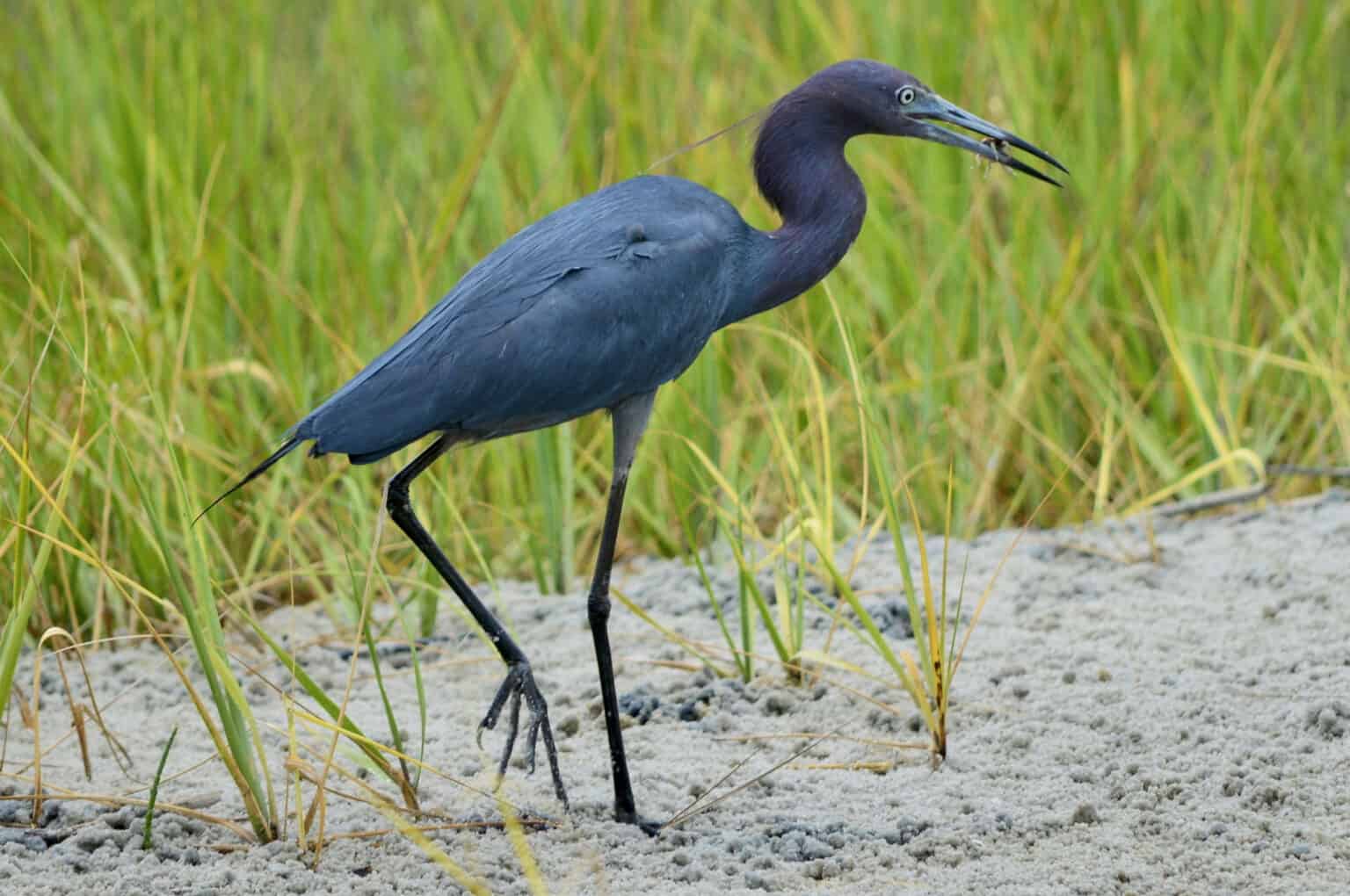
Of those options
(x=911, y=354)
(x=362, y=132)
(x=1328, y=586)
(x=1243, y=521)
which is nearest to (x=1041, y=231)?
(x=911, y=354)

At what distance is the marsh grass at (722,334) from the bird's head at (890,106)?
19.9 inches

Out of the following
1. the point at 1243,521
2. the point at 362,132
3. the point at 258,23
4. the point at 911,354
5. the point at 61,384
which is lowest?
the point at 1243,521

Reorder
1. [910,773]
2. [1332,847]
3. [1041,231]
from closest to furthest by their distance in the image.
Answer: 1. [1332,847]
2. [910,773]
3. [1041,231]

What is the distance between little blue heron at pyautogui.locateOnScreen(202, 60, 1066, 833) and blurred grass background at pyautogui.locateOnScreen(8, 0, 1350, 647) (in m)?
0.46

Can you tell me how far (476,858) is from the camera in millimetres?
2248

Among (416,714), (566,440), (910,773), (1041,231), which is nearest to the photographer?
(910,773)

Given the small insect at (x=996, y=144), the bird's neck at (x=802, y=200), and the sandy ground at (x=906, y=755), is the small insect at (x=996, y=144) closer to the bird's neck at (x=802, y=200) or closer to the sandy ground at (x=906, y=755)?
the bird's neck at (x=802, y=200)

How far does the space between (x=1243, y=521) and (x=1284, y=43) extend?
67.2 inches

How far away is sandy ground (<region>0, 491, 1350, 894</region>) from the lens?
218cm

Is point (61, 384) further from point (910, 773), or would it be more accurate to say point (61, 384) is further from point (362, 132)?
point (910, 773)

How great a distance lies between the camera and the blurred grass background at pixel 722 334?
3.50 m

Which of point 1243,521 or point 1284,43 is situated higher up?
point 1284,43

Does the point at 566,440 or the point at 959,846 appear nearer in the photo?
the point at 959,846

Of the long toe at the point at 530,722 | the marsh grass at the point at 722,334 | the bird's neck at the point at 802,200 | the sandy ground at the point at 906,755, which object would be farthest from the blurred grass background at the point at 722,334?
the long toe at the point at 530,722
